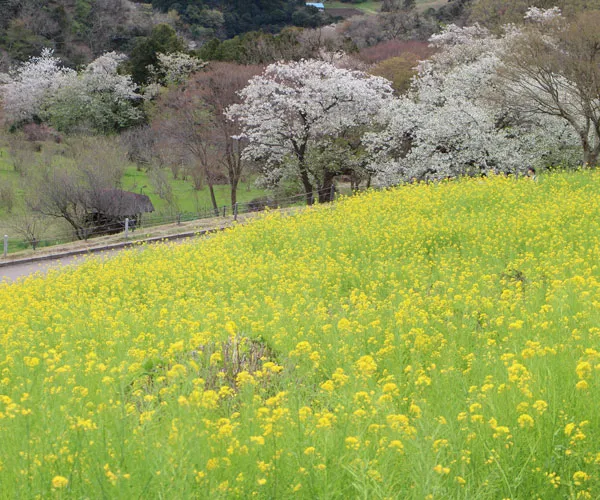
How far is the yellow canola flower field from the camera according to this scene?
129 inches

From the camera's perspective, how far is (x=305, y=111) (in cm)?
2798

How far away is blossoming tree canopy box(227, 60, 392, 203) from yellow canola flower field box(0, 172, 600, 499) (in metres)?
14.8

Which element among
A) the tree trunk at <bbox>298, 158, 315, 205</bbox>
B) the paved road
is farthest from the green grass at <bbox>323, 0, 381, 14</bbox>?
the paved road

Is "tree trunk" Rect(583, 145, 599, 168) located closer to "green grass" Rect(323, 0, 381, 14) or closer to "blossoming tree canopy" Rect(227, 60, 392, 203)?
"blossoming tree canopy" Rect(227, 60, 392, 203)

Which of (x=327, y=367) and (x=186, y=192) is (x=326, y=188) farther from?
(x=327, y=367)

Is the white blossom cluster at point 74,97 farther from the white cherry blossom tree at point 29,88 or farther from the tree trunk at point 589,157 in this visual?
the tree trunk at point 589,157

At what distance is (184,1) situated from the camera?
8100 centimetres

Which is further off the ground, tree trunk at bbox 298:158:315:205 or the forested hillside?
the forested hillside

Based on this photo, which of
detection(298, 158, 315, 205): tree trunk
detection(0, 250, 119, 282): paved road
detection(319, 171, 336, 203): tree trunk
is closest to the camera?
detection(0, 250, 119, 282): paved road

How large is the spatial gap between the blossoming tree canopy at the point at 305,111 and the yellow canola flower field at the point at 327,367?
1482 cm

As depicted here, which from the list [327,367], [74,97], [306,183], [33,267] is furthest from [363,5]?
[327,367]

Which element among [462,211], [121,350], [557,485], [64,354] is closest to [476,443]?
[557,485]

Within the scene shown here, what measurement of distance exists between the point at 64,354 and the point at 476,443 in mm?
4578

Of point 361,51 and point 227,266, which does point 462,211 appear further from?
point 361,51
